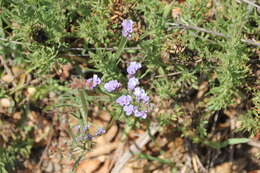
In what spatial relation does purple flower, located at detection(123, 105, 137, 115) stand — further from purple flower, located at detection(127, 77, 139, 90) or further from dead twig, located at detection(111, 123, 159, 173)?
dead twig, located at detection(111, 123, 159, 173)

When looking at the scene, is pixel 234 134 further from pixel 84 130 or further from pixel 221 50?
pixel 84 130

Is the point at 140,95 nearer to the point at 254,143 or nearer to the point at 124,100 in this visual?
the point at 124,100

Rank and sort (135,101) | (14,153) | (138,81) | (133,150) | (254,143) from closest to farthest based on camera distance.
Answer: (135,101) → (138,81) → (254,143) → (133,150) → (14,153)

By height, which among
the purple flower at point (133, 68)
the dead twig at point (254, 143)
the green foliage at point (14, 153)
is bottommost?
the green foliage at point (14, 153)

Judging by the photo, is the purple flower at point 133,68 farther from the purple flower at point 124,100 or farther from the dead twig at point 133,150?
the dead twig at point 133,150

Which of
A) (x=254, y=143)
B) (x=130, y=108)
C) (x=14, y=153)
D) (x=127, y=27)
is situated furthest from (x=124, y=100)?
(x=14, y=153)

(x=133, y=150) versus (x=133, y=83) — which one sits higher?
(x=133, y=83)

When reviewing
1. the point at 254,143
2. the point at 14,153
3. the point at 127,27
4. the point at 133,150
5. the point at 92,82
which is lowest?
the point at 14,153

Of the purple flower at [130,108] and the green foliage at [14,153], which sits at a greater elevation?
the purple flower at [130,108]

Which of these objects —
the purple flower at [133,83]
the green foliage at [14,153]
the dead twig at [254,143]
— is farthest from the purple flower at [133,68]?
Result: the green foliage at [14,153]
